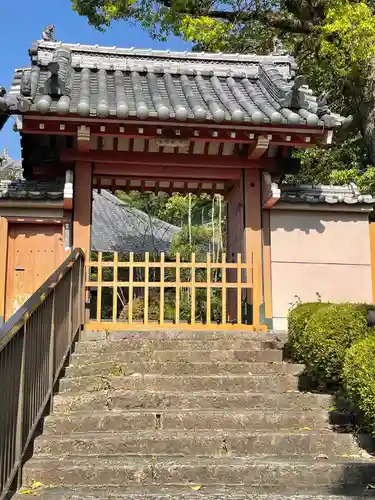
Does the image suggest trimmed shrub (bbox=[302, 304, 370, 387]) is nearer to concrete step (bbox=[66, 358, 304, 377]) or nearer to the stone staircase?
the stone staircase

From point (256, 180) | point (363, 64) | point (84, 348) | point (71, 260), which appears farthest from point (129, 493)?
point (363, 64)

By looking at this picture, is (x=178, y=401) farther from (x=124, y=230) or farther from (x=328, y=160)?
(x=124, y=230)

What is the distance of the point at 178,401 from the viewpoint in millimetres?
5336

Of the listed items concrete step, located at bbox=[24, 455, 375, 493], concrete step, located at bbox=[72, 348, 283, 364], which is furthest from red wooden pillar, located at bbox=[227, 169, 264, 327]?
concrete step, located at bbox=[24, 455, 375, 493]

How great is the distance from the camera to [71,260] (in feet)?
21.2

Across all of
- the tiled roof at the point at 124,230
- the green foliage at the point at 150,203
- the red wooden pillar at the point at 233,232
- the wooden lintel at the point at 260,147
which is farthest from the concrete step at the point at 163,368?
the green foliage at the point at 150,203

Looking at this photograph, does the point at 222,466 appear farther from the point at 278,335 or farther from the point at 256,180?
the point at 256,180

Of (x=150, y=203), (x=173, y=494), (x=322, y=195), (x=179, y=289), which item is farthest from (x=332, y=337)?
(x=150, y=203)

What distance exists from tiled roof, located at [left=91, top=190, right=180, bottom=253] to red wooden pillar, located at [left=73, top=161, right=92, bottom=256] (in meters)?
8.43

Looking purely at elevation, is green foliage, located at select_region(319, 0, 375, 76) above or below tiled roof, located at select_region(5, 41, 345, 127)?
above

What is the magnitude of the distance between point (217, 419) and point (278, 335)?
218cm

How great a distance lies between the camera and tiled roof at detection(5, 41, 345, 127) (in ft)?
24.0

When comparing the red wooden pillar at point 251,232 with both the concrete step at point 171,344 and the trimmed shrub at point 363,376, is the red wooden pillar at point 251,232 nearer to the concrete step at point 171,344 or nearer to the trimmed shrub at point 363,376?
the concrete step at point 171,344

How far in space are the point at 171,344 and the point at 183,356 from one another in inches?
13.1
